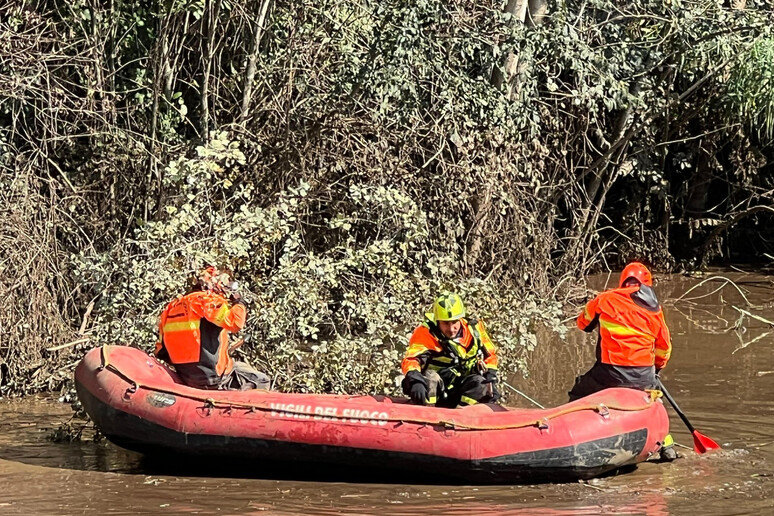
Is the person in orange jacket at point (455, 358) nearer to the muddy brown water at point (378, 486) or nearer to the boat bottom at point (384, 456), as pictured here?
the boat bottom at point (384, 456)

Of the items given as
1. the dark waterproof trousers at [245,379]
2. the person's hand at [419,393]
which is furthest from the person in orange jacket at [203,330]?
the person's hand at [419,393]

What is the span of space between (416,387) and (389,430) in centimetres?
43

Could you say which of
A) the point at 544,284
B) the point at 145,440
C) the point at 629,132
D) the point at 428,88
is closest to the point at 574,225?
the point at 629,132

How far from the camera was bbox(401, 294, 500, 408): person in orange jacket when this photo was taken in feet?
27.6

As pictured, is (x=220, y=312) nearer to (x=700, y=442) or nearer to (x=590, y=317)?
(x=590, y=317)

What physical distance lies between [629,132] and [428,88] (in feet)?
13.8

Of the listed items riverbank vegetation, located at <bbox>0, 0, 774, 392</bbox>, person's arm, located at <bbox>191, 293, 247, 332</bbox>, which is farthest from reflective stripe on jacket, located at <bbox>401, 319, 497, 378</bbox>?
riverbank vegetation, located at <bbox>0, 0, 774, 392</bbox>

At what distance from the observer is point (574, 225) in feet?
49.5

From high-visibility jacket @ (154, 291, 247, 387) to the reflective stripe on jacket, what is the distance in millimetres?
1217

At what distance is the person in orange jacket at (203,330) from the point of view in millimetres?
8445

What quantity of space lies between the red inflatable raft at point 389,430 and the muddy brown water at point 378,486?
0.56ft

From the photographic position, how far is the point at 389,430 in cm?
793

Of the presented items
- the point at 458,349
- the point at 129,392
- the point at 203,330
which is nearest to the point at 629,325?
the point at 458,349

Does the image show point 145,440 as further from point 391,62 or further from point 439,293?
point 391,62
